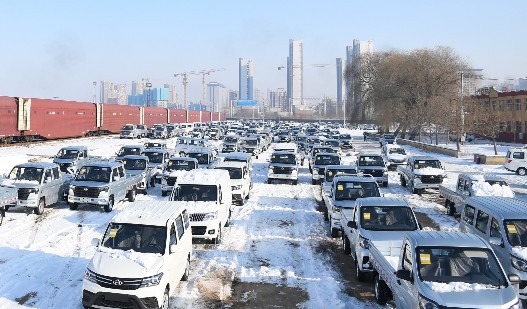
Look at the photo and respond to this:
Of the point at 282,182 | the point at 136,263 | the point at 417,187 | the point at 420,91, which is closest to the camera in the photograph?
the point at 136,263

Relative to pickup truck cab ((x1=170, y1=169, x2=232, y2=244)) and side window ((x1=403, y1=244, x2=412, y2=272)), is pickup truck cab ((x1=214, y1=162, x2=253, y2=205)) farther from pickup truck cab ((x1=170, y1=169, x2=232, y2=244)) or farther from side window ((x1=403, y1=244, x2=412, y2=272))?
side window ((x1=403, y1=244, x2=412, y2=272))

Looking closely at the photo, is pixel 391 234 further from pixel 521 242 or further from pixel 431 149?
pixel 431 149

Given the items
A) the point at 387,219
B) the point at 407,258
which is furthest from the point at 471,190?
the point at 407,258

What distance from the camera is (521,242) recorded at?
35.6 ft

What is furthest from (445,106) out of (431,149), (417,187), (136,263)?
(136,263)

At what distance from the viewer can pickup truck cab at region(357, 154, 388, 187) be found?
27.7m

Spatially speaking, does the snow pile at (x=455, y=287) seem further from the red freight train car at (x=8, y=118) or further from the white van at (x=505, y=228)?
the red freight train car at (x=8, y=118)

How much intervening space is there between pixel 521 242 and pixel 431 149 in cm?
4575

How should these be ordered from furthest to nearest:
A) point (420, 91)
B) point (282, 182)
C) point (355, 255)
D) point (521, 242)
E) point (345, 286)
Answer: point (420, 91)
point (282, 182)
point (355, 255)
point (345, 286)
point (521, 242)

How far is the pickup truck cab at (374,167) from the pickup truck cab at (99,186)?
41.4ft

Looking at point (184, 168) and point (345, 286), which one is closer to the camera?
point (345, 286)

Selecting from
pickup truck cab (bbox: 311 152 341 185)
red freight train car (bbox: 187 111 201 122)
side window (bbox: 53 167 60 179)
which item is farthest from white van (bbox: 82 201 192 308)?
red freight train car (bbox: 187 111 201 122)

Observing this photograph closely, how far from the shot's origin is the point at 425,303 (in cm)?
786

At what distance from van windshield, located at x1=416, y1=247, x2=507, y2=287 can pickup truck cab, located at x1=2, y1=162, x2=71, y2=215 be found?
14.7 meters
